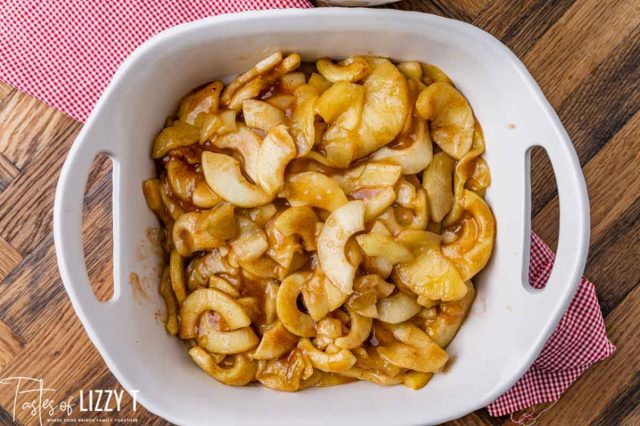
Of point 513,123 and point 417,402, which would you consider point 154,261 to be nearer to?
point 417,402

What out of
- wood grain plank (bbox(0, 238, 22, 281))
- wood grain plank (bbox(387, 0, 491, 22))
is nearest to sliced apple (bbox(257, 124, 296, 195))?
wood grain plank (bbox(387, 0, 491, 22))

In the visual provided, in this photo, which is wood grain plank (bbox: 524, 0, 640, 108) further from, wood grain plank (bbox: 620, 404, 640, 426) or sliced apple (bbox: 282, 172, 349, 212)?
wood grain plank (bbox: 620, 404, 640, 426)

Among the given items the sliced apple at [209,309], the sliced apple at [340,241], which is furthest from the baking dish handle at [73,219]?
the sliced apple at [340,241]

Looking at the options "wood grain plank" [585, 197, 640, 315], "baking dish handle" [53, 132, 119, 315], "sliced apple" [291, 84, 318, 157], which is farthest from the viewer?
"wood grain plank" [585, 197, 640, 315]

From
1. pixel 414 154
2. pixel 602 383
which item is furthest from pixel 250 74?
pixel 602 383

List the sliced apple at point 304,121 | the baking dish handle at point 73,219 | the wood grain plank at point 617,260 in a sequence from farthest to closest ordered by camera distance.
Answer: the wood grain plank at point 617,260 → the sliced apple at point 304,121 → the baking dish handle at point 73,219

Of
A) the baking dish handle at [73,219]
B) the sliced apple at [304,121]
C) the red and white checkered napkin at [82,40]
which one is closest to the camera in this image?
the baking dish handle at [73,219]

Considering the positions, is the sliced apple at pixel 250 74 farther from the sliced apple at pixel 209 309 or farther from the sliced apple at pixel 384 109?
the sliced apple at pixel 209 309
